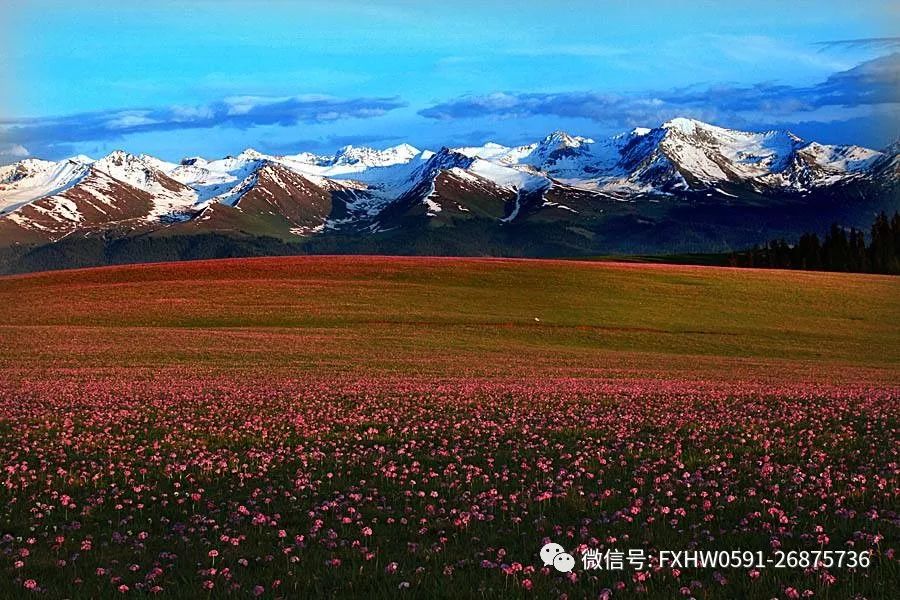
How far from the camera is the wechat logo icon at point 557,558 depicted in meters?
10.5

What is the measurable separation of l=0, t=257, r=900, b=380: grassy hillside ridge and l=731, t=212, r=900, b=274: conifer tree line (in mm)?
58609

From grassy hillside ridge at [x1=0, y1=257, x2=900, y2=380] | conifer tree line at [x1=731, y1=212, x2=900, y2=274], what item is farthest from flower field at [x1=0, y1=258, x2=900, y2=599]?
conifer tree line at [x1=731, y1=212, x2=900, y2=274]

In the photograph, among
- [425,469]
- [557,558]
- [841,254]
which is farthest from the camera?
[841,254]

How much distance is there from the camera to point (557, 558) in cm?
1071

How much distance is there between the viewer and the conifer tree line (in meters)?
154

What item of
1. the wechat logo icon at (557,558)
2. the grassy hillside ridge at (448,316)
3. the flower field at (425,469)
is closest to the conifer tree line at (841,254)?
the grassy hillside ridge at (448,316)

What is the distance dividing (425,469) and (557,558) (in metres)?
6.73

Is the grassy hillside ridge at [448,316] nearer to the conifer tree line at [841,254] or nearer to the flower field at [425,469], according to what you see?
the flower field at [425,469]

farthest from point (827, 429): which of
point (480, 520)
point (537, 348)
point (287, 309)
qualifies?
point (287, 309)

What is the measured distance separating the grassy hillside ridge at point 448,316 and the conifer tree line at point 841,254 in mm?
58609

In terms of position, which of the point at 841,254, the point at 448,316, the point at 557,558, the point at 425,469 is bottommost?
the point at 448,316

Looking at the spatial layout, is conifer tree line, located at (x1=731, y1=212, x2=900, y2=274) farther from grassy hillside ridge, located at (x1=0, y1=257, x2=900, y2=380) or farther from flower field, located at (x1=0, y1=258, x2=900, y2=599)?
flower field, located at (x1=0, y1=258, x2=900, y2=599)

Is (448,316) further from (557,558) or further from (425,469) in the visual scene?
(557,558)

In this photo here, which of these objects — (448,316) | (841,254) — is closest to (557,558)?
(448,316)
